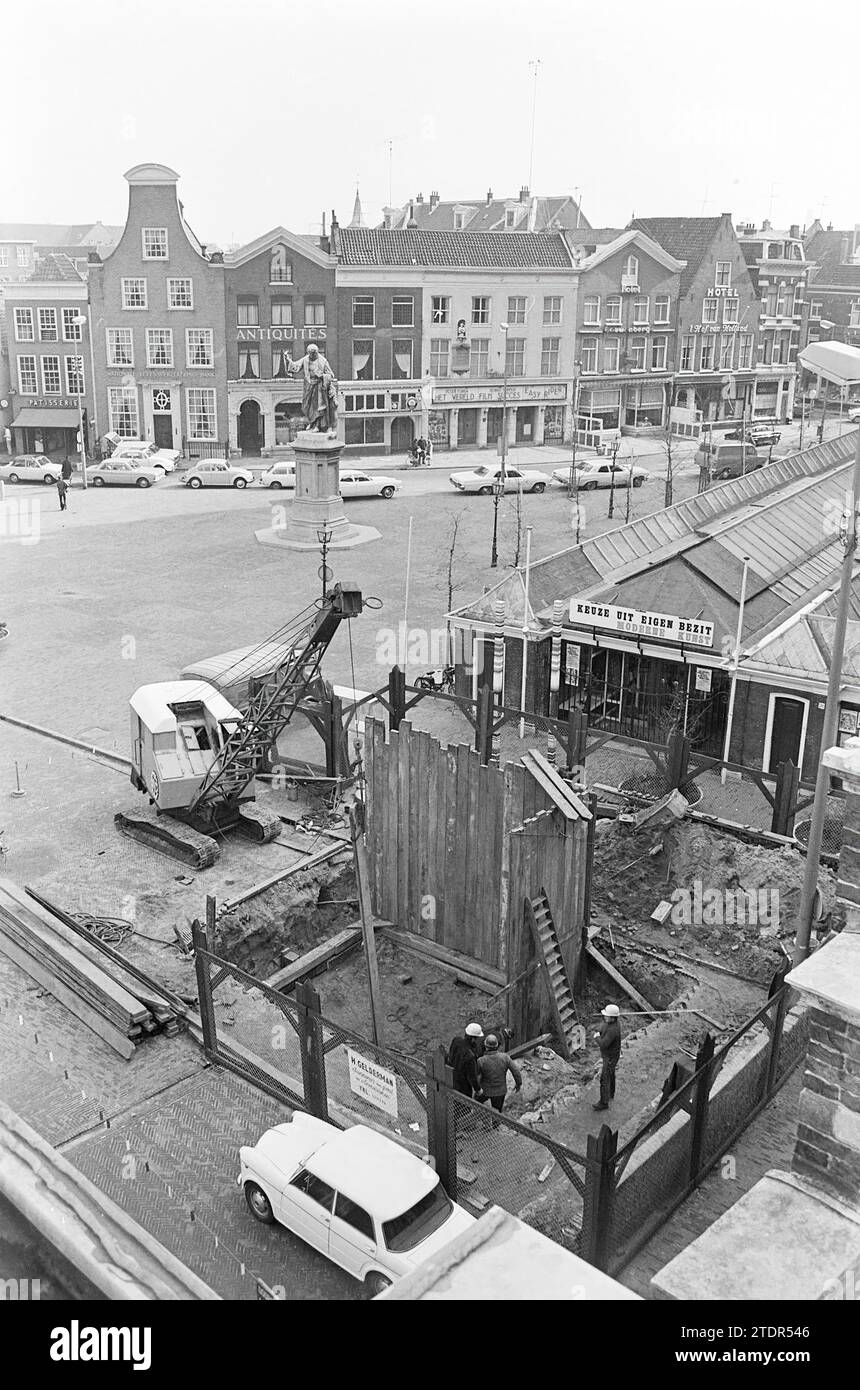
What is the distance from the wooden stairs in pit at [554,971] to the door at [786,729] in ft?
27.0

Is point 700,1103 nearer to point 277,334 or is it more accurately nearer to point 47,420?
point 277,334

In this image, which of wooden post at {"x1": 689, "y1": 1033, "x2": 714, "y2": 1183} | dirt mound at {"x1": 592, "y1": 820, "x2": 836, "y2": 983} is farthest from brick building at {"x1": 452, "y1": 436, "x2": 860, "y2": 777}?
wooden post at {"x1": 689, "y1": 1033, "x2": 714, "y2": 1183}

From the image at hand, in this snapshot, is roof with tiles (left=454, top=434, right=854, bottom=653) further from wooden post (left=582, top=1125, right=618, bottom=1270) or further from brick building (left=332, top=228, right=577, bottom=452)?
brick building (left=332, top=228, right=577, bottom=452)

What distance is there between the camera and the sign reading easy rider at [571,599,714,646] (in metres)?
21.9

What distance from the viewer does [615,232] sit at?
83812mm

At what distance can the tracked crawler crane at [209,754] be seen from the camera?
725 inches

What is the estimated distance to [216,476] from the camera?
178 ft

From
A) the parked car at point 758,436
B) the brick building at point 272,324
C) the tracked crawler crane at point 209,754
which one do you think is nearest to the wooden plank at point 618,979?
the tracked crawler crane at point 209,754

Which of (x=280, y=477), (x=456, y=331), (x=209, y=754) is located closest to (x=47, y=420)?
(x=280, y=477)

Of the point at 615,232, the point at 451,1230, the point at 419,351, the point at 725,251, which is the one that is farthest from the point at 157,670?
the point at 615,232

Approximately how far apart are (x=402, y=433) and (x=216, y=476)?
1302 centimetres

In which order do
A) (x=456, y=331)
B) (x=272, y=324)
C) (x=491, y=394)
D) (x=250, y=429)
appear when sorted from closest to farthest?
(x=272, y=324)
(x=250, y=429)
(x=456, y=331)
(x=491, y=394)

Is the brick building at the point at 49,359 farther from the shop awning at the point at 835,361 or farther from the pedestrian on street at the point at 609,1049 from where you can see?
the shop awning at the point at 835,361
